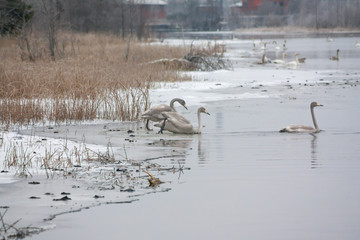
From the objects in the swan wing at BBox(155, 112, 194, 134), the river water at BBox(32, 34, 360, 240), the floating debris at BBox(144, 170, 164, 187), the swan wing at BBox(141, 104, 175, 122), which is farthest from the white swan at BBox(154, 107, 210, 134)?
the floating debris at BBox(144, 170, 164, 187)

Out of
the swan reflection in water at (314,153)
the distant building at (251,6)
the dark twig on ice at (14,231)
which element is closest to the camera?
the dark twig on ice at (14,231)

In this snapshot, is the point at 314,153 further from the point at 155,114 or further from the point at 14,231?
the point at 14,231

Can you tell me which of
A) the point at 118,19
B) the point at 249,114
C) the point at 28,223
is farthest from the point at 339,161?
the point at 118,19

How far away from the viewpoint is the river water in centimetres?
714

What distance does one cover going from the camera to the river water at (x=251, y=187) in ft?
23.4

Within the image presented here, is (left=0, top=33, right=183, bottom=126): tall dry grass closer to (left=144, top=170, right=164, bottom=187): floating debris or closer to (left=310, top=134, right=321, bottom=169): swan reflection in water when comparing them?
(left=310, top=134, right=321, bottom=169): swan reflection in water

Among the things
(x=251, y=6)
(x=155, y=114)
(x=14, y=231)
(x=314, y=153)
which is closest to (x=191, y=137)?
(x=155, y=114)

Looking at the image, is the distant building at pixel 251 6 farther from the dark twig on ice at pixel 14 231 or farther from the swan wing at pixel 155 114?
the dark twig on ice at pixel 14 231

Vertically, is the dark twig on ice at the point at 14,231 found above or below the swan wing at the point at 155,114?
below

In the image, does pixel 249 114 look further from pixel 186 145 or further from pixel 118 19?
pixel 118 19

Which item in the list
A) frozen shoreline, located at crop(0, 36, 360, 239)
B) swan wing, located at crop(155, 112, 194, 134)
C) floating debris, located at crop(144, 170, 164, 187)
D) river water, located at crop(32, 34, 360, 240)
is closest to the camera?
river water, located at crop(32, 34, 360, 240)

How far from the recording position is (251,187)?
8930mm

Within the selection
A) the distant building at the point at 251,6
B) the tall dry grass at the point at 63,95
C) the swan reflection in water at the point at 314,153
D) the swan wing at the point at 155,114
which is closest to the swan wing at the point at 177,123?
the swan wing at the point at 155,114

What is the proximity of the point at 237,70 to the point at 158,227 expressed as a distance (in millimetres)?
25573
